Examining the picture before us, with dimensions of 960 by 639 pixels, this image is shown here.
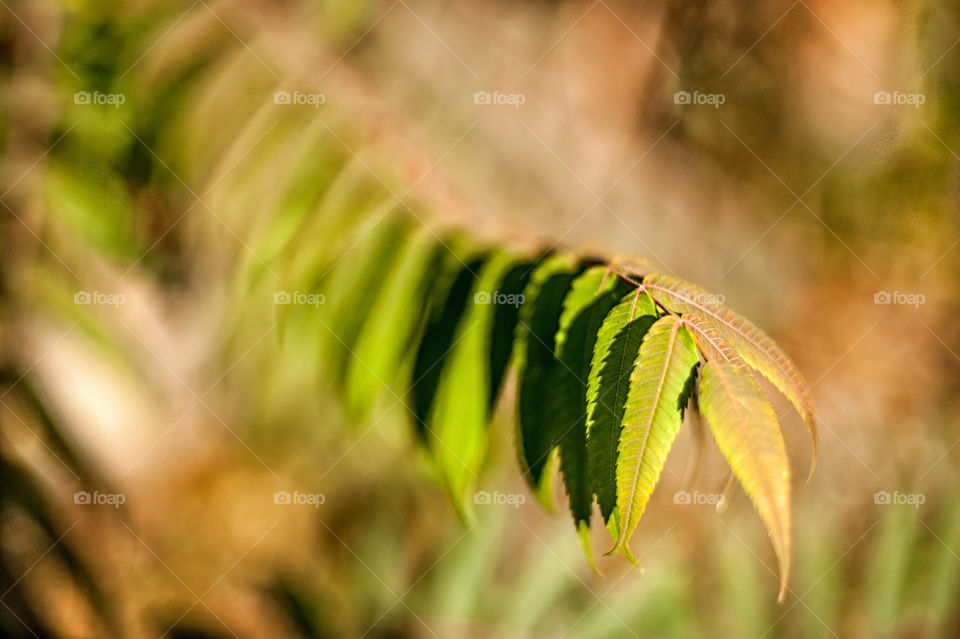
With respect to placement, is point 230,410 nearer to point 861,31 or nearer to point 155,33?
point 155,33

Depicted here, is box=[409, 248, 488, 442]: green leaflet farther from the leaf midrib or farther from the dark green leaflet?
the leaf midrib

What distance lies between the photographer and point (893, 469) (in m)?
1.61

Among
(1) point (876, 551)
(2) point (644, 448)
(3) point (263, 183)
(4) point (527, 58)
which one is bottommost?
(1) point (876, 551)

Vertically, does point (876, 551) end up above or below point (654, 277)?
below

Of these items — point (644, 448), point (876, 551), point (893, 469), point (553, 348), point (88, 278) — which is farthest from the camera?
point (893, 469)

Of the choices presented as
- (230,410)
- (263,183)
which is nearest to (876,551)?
(263,183)

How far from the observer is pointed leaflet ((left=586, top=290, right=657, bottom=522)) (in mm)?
396

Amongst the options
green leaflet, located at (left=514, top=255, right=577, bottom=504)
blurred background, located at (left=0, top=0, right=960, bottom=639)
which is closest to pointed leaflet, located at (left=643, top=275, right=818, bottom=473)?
green leaflet, located at (left=514, top=255, right=577, bottom=504)

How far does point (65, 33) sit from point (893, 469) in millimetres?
1932

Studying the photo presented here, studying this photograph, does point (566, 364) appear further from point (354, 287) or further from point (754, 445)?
point (354, 287)

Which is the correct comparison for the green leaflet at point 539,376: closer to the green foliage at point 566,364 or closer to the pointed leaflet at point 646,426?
the green foliage at point 566,364

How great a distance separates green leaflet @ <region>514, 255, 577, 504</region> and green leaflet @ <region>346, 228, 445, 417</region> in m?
0.14

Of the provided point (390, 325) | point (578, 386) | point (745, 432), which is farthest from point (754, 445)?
point (390, 325)

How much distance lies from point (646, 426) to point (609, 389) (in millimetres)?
36
